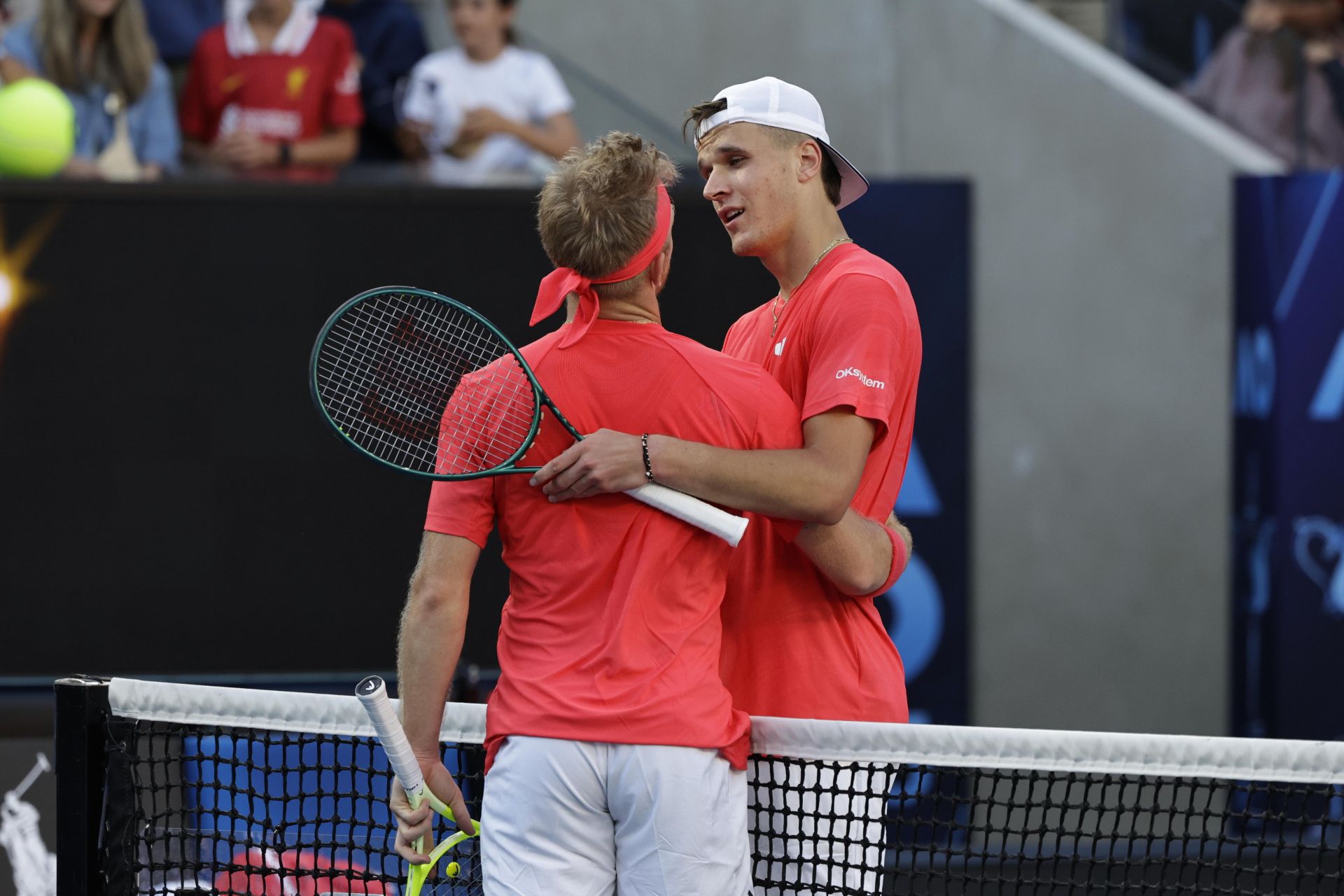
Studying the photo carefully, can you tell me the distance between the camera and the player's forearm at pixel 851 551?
247 cm

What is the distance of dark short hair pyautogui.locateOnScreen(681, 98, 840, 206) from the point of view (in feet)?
8.96

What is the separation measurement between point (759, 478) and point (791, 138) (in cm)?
71

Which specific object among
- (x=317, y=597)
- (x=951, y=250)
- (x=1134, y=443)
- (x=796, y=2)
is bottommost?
(x=317, y=597)

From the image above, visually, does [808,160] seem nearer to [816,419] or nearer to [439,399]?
[816,419]

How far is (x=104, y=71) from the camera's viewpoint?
5766 millimetres

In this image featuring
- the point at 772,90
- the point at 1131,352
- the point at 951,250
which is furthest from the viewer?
the point at 1131,352

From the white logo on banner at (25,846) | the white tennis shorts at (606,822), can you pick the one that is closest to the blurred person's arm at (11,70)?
the white logo on banner at (25,846)

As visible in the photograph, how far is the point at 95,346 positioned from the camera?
5.24m

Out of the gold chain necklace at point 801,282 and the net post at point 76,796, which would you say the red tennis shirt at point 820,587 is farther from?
the net post at point 76,796

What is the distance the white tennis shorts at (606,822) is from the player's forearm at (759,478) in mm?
365

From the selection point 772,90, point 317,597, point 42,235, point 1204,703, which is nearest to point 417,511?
point 317,597

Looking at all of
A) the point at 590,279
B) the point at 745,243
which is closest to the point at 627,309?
the point at 590,279

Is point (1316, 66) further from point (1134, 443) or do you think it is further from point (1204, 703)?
point (1204, 703)

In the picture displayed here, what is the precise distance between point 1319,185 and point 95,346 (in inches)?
184
